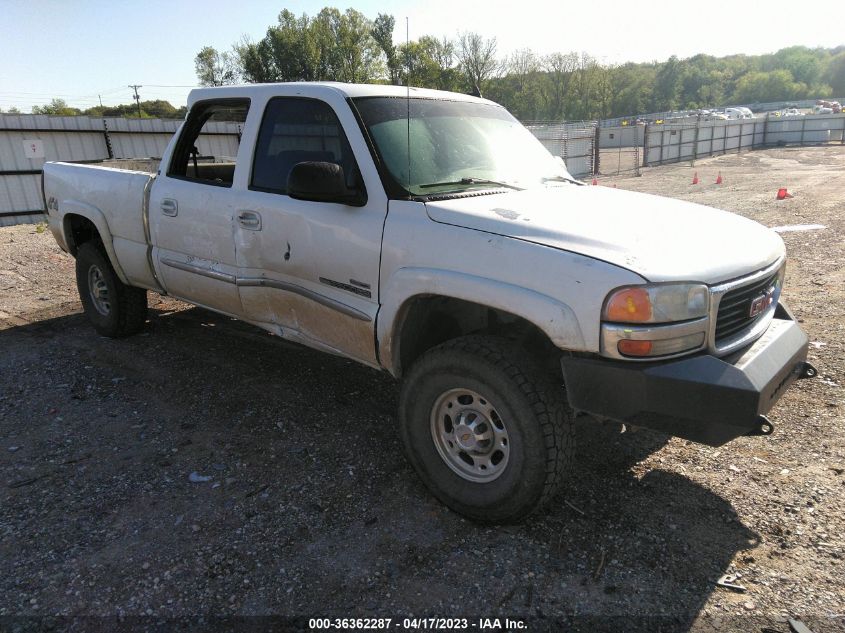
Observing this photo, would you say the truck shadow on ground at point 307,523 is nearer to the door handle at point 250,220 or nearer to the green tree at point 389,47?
the door handle at point 250,220

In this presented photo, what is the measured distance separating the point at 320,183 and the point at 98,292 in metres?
3.69

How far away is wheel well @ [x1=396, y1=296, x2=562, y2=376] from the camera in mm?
2965

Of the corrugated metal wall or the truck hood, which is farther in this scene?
the corrugated metal wall

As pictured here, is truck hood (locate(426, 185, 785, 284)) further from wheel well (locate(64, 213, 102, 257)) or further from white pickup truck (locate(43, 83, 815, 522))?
wheel well (locate(64, 213, 102, 257))

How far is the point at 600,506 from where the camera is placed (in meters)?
3.06

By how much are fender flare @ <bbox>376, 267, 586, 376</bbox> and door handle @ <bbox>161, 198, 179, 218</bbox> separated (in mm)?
2083

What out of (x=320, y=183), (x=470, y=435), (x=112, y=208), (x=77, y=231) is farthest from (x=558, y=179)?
(x=77, y=231)

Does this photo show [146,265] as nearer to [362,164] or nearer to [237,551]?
[362,164]

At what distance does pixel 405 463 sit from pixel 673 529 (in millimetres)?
1458

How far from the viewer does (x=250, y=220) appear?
3791 millimetres

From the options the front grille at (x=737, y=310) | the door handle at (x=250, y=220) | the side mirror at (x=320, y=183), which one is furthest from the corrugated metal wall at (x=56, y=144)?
the front grille at (x=737, y=310)

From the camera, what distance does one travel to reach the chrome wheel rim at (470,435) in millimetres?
2828

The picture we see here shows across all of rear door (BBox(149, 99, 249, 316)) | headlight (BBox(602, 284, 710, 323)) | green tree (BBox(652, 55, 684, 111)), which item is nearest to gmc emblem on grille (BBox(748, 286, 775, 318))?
headlight (BBox(602, 284, 710, 323))

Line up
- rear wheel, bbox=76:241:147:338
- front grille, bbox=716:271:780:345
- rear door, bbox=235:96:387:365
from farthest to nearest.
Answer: rear wheel, bbox=76:241:147:338
rear door, bbox=235:96:387:365
front grille, bbox=716:271:780:345
